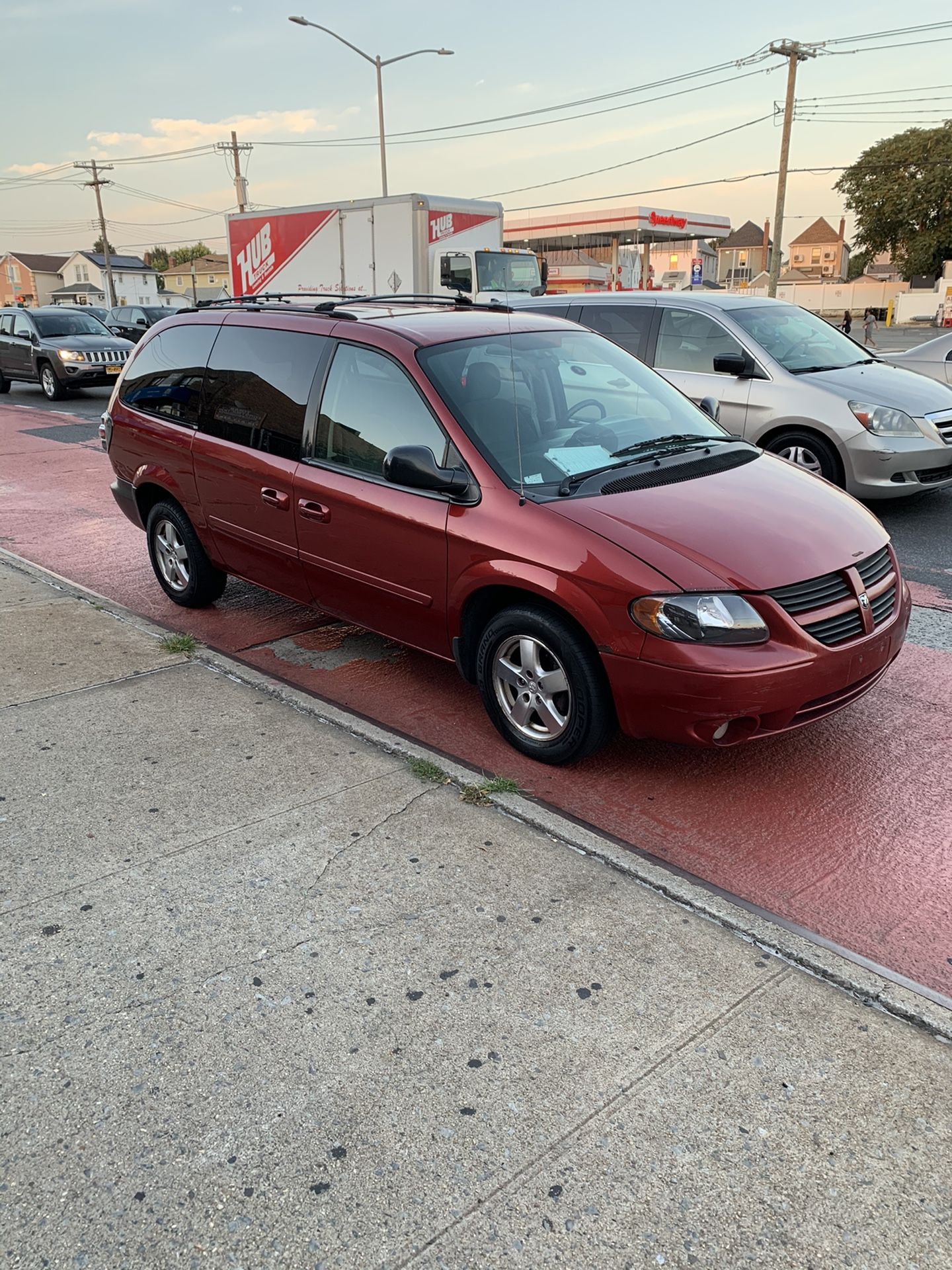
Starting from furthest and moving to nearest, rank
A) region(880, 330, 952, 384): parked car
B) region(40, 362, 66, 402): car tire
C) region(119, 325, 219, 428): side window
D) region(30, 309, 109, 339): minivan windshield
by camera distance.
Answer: region(30, 309, 109, 339): minivan windshield
region(40, 362, 66, 402): car tire
region(880, 330, 952, 384): parked car
region(119, 325, 219, 428): side window

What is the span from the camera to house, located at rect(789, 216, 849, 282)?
406 feet

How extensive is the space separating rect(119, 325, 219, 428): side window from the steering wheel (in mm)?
2214

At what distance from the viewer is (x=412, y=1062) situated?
2.57m

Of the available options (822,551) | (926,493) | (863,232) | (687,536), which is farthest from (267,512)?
(863,232)

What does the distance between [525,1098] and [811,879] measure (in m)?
1.43

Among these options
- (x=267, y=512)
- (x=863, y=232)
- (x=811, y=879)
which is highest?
(x=863, y=232)

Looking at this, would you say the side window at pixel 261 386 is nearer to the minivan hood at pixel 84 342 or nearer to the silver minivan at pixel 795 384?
the silver minivan at pixel 795 384

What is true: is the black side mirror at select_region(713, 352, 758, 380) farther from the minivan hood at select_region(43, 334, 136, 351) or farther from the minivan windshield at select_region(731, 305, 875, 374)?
the minivan hood at select_region(43, 334, 136, 351)

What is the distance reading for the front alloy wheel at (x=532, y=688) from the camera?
13.2 ft

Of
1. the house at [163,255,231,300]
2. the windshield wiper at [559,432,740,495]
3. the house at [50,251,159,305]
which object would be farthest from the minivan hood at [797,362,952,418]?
the house at [163,255,231,300]

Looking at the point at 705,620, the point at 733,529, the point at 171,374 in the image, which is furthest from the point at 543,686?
the point at 171,374

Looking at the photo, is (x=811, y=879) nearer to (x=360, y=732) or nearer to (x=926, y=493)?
(x=360, y=732)

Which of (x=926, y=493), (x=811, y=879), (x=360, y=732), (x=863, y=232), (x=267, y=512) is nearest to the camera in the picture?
(x=811, y=879)

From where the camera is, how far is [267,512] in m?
5.15
